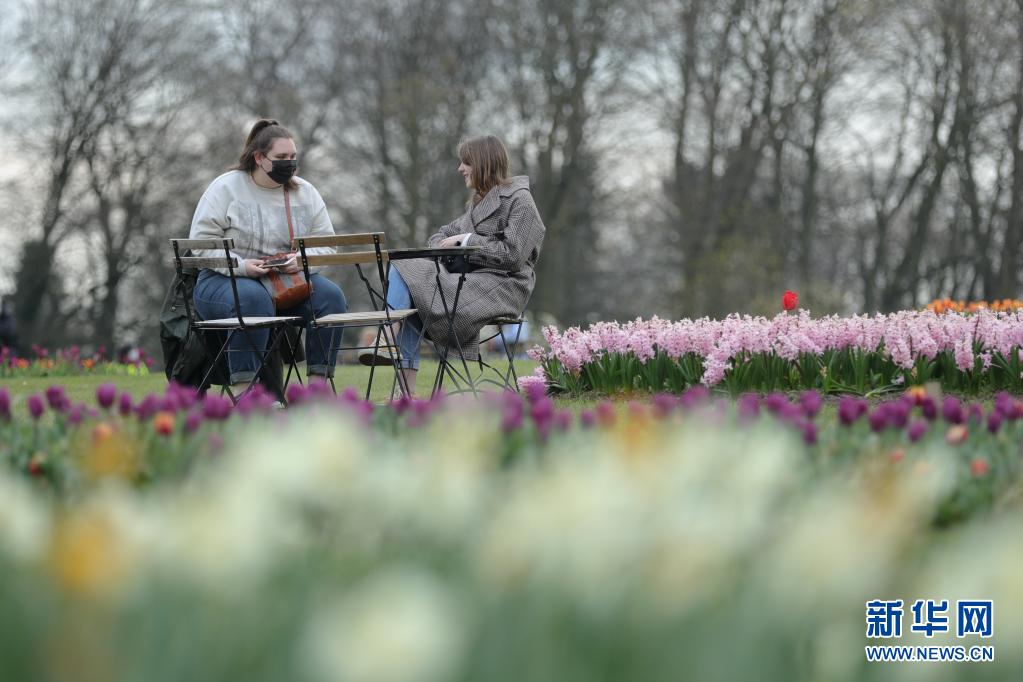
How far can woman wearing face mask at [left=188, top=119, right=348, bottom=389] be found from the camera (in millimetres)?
6980

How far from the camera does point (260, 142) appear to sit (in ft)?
23.9

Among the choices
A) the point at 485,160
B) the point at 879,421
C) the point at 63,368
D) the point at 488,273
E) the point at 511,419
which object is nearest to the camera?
the point at 511,419

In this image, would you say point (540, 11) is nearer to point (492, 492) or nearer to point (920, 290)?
point (920, 290)

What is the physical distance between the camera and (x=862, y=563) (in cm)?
148

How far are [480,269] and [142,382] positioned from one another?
4.33m

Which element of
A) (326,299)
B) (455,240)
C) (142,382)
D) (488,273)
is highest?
(455,240)

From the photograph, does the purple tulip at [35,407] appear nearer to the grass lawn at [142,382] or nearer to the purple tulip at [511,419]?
the purple tulip at [511,419]

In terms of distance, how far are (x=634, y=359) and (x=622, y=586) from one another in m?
6.23

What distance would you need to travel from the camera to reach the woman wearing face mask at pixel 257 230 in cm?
698

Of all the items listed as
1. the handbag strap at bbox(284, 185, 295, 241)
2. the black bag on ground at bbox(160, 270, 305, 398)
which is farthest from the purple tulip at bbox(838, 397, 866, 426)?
the handbag strap at bbox(284, 185, 295, 241)

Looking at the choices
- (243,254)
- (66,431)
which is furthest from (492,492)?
(243,254)

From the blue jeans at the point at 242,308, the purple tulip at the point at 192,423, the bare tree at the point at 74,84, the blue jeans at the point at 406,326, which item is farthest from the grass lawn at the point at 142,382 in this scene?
the bare tree at the point at 74,84

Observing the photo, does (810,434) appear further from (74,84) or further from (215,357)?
(74,84)

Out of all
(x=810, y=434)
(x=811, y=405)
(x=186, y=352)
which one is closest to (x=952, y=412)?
(x=811, y=405)
